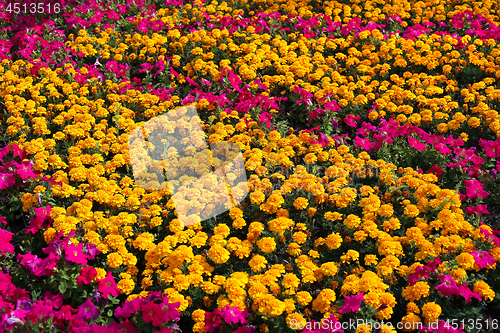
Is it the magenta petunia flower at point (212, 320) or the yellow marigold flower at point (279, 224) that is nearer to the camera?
the magenta petunia flower at point (212, 320)

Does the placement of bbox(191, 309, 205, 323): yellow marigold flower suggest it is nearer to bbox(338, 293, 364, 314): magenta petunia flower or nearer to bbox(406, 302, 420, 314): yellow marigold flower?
bbox(338, 293, 364, 314): magenta petunia flower

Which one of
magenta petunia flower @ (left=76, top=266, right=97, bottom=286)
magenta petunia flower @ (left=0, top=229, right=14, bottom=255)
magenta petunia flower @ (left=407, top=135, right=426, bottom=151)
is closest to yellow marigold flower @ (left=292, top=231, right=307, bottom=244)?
magenta petunia flower @ (left=76, top=266, right=97, bottom=286)

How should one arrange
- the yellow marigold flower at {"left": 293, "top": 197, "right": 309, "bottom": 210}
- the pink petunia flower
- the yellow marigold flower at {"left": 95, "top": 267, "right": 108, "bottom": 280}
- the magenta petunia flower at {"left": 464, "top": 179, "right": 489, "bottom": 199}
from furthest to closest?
the pink petunia flower, the magenta petunia flower at {"left": 464, "top": 179, "right": 489, "bottom": 199}, the yellow marigold flower at {"left": 293, "top": 197, "right": 309, "bottom": 210}, the yellow marigold flower at {"left": 95, "top": 267, "right": 108, "bottom": 280}

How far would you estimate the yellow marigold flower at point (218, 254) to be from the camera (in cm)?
420

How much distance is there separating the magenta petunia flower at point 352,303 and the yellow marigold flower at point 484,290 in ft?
3.40

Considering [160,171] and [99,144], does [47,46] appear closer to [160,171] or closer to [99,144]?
[99,144]

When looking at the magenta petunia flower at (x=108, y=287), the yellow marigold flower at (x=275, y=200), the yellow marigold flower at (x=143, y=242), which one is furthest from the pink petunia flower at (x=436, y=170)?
the magenta petunia flower at (x=108, y=287)

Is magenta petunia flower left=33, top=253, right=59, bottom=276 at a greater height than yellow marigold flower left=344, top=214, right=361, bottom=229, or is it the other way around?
yellow marigold flower left=344, top=214, right=361, bottom=229

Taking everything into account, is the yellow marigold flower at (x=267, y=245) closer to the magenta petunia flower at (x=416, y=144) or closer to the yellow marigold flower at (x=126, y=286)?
the yellow marigold flower at (x=126, y=286)

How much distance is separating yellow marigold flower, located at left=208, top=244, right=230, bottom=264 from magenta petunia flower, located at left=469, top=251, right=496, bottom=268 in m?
2.34

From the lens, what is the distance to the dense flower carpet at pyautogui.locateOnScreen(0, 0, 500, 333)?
395 cm

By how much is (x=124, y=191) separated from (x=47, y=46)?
14.1 feet

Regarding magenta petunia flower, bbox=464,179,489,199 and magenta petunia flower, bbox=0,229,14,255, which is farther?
magenta petunia flower, bbox=464,179,489,199

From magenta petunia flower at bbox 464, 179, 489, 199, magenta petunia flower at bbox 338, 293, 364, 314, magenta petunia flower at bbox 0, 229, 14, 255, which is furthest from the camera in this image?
magenta petunia flower at bbox 464, 179, 489, 199
